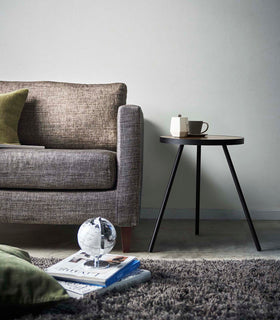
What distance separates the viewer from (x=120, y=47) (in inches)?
107

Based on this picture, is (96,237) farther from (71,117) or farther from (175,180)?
(175,180)

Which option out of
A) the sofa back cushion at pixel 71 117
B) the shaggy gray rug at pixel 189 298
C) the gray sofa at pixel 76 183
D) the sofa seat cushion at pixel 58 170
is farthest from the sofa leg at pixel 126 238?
the sofa back cushion at pixel 71 117

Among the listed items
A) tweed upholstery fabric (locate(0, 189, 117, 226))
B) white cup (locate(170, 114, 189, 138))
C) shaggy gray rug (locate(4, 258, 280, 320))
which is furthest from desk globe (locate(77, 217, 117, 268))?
white cup (locate(170, 114, 189, 138))

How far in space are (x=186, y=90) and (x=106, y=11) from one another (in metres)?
0.71

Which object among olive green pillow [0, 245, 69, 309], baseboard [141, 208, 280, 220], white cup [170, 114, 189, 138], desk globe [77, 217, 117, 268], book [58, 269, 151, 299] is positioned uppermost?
white cup [170, 114, 189, 138]

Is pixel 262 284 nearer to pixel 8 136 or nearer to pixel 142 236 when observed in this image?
pixel 142 236

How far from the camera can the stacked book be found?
1234 millimetres

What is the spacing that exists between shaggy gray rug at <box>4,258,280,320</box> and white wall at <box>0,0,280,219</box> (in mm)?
1241

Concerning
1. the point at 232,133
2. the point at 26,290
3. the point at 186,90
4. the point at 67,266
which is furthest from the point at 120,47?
the point at 26,290

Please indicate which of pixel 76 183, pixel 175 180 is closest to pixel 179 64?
pixel 175 180

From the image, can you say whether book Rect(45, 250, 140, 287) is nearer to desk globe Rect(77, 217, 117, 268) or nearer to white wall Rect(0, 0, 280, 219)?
desk globe Rect(77, 217, 117, 268)

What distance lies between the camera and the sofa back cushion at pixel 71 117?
94.3 inches

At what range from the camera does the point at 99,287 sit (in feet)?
4.07

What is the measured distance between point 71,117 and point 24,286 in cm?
143
